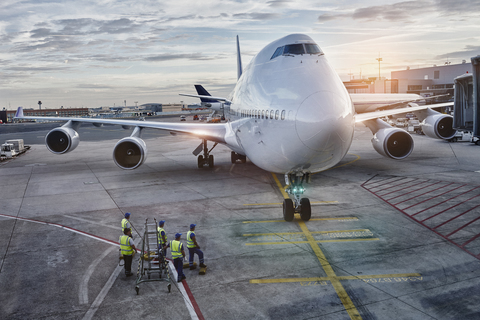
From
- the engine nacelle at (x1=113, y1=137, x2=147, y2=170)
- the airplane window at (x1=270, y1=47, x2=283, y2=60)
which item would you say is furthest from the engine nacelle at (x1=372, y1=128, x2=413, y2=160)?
the engine nacelle at (x1=113, y1=137, x2=147, y2=170)

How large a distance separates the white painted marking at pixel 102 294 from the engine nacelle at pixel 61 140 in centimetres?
1711

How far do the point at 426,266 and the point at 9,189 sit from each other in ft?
73.0

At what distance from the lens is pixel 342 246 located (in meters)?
12.6

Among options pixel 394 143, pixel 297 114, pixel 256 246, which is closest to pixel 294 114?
pixel 297 114

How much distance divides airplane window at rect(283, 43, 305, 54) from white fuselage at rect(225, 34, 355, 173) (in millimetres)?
157

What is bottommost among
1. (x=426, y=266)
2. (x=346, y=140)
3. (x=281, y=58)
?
(x=426, y=266)

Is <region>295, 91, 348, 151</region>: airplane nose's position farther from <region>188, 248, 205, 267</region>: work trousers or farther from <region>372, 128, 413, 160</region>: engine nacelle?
<region>372, 128, 413, 160</region>: engine nacelle

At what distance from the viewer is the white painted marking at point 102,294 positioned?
8773 mm

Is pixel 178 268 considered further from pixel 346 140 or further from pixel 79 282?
pixel 346 140

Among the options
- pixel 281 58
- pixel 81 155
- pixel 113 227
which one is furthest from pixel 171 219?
pixel 81 155

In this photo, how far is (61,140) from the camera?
26.2 metres

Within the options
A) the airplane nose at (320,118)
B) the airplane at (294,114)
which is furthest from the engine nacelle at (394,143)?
the airplane nose at (320,118)

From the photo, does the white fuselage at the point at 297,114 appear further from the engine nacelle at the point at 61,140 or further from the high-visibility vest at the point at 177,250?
the engine nacelle at the point at 61,140

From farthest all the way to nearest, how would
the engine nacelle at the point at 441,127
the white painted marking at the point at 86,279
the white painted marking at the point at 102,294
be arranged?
the engine nacelle at the point at 441,127, the white painted marking at the point at 86,279, the white painted marking at the point at 102,294
